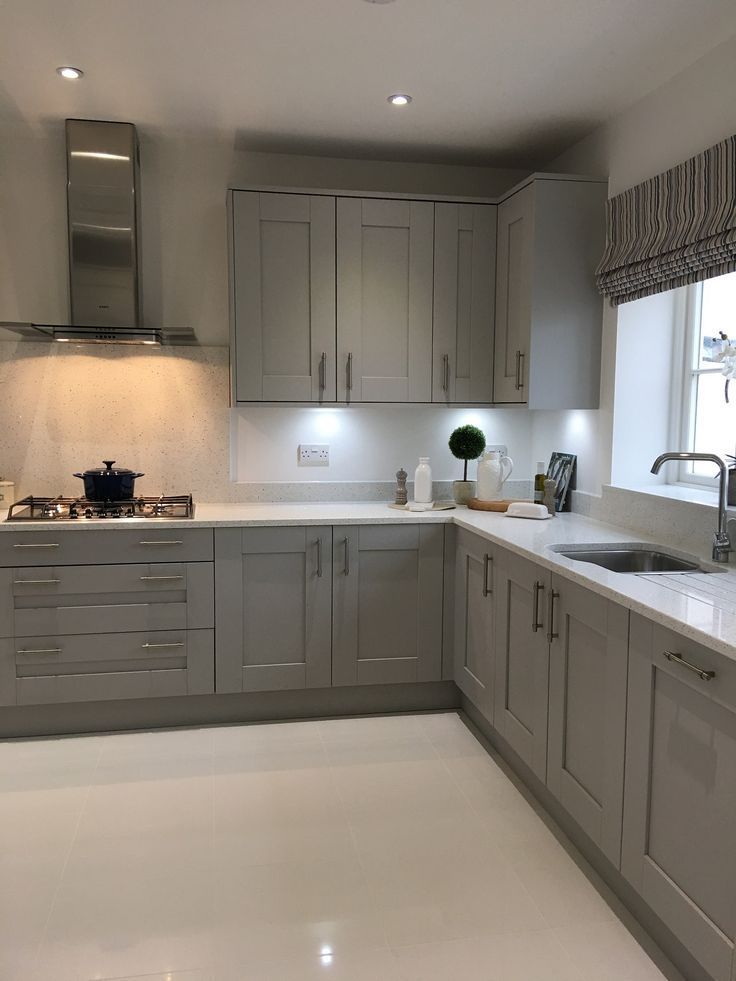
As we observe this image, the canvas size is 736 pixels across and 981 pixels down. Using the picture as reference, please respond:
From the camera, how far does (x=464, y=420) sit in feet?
13.3

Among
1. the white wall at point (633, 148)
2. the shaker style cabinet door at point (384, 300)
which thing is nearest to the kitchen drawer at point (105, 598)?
the shaker style cabinet door at point (384, 300)

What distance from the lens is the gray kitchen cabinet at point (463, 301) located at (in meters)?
3.65

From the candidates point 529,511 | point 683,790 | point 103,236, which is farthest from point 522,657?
point 103,236

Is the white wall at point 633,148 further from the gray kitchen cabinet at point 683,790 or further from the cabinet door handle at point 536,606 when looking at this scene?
the gray kitchen cabinet at point 683,790

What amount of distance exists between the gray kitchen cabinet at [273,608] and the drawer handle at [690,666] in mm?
1774

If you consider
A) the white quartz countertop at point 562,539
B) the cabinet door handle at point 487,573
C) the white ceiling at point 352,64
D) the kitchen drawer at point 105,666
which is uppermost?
the white ceiling at point 352,64

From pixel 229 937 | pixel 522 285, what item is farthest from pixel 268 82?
pixel 229 937

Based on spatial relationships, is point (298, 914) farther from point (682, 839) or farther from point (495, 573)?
point (495, 573)

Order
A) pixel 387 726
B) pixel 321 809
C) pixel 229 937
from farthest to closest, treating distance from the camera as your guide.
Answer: pixel 387 726 < pixel 321 809 < pixel 229 937

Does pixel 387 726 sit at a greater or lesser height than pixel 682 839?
lesser

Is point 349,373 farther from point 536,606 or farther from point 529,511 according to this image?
point 536,606

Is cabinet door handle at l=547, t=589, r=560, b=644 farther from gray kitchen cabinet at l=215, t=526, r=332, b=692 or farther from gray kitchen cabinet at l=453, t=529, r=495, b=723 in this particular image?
gray kitchen cabinet at l=215, t=526, r=332, b=692

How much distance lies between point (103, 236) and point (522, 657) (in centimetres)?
245

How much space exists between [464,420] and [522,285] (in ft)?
2.73
